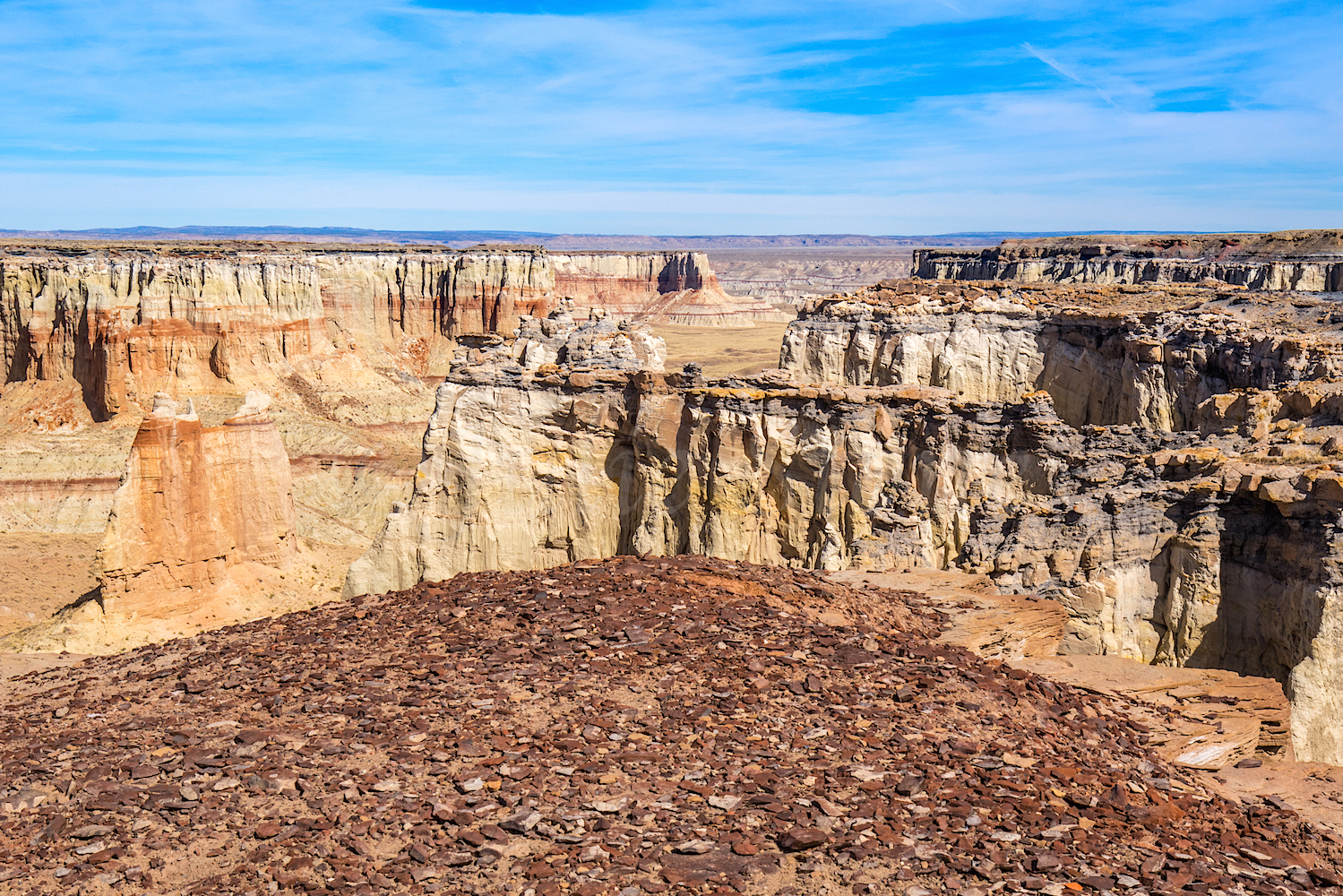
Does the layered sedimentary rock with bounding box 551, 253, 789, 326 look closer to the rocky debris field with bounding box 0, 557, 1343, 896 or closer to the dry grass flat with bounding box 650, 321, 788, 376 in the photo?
the dry grass flat with bounding box 650, 321, 788, 376

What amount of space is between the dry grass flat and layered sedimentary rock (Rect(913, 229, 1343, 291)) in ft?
74.1

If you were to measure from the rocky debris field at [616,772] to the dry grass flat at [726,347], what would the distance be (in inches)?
3236

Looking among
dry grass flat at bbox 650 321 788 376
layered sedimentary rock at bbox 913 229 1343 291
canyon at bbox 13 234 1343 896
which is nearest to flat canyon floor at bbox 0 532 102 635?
canyon at bbox 13 234 1343 896

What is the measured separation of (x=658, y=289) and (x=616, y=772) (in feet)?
572

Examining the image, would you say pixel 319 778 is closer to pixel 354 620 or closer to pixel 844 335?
pixel 354 620

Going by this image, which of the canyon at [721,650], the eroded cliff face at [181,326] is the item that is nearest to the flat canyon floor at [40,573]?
the canyon at [721,650]

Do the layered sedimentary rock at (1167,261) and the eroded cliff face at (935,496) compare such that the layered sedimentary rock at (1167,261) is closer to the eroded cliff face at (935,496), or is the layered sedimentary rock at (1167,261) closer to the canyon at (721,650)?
the canyon at (721,650)

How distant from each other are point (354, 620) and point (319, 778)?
5740 millimetres

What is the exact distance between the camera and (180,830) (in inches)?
370

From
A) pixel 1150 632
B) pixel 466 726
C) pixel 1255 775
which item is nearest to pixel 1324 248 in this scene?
pixel 1150 632

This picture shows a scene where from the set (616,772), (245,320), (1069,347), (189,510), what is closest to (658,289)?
(245,320)

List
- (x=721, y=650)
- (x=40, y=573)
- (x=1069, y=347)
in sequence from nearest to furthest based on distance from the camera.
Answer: (x=721, y=650)
(x=40, y=573)
(x=1069, y=347)

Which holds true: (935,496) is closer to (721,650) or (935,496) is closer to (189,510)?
(721,650)

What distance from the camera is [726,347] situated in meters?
135
